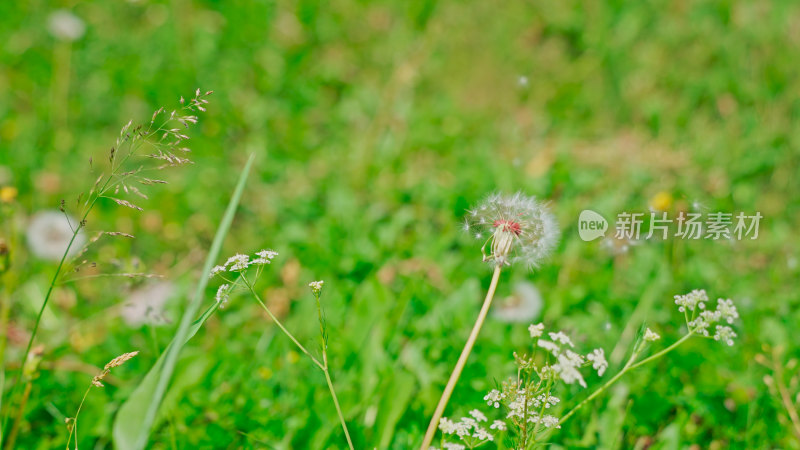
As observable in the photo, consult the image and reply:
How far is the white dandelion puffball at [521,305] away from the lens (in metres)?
1.90

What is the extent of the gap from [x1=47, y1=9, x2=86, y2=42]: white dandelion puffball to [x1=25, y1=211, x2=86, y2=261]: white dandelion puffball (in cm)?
135

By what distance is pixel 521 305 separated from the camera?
Result: 1.97m

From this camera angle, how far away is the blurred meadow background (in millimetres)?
1557

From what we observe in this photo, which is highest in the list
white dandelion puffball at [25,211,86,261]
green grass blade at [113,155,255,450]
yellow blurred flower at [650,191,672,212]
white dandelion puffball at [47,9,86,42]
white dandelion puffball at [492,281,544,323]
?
white dandelion puffball at [47,9,86,42]

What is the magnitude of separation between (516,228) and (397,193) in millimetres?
1533

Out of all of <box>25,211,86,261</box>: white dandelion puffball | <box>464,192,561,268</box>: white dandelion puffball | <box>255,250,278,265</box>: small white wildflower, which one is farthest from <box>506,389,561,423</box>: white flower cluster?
<box>25,211,86,261</box>: white dandelion puffball

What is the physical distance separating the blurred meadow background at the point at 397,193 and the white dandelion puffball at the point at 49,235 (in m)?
0.05

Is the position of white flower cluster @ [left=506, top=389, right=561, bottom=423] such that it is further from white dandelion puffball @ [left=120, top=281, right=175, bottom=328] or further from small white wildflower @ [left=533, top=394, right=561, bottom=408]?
white dandelion puffball @ [left=120, top=281, right=175, bottom=328]

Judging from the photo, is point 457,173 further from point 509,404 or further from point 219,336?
point 509,404

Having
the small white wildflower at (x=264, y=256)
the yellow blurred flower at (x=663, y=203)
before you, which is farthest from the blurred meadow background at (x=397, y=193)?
the small white wildflower at (x=264, y=256)

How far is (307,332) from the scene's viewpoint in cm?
184

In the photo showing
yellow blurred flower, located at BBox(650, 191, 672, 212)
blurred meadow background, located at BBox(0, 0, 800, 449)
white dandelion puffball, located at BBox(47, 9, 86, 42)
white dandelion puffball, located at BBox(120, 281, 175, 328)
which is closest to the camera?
blurred meadow background, located at BBox(0, 0, 800, 449)

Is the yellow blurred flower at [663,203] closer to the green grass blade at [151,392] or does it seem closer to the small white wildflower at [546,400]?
the small white wildflower at [546,400]

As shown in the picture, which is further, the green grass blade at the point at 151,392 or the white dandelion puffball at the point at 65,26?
the white dandelion puffball at the point at 65,26
